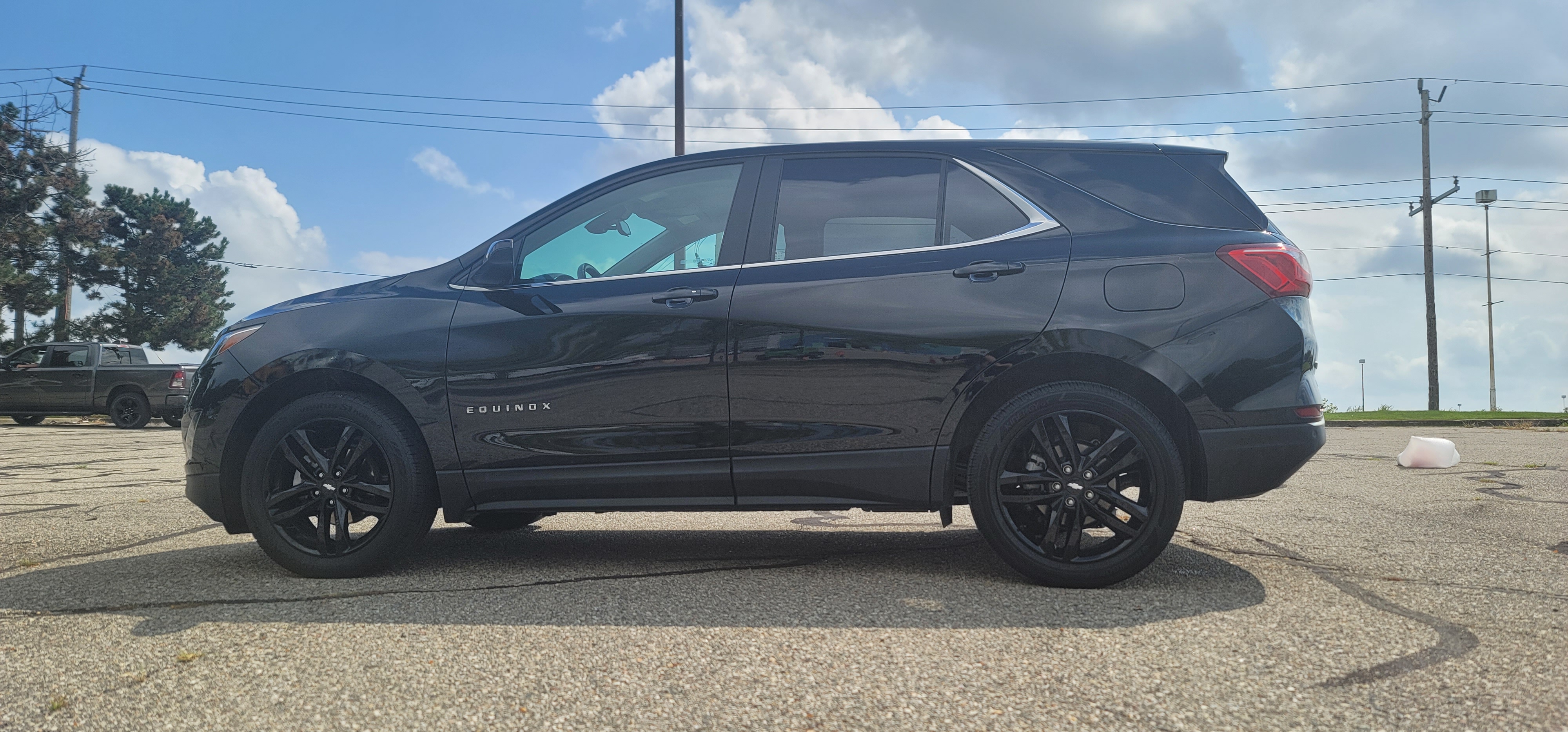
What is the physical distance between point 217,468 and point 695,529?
2144 mm

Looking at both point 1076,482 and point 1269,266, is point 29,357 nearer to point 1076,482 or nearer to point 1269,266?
point 1076,482

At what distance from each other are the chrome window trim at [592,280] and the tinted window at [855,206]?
0.81ft

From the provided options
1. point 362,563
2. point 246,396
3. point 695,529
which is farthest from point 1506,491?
point 246,396

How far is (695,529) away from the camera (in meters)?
5.07

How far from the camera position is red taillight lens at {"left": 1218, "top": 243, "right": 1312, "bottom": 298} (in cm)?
349

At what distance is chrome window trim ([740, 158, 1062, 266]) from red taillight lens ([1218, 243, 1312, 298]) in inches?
24.3

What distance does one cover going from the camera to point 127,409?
62.1 feet

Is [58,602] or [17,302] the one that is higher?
[17,302]

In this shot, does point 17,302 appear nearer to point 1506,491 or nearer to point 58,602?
point 58,602

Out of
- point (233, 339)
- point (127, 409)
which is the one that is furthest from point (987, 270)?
point (127, 409)

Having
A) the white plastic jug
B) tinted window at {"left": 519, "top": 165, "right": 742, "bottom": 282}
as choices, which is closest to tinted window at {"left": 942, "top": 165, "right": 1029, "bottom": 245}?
tinted window at {"left": 519, "top": 165, "right": 742, "bottom": 282}

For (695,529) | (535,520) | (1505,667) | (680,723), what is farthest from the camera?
(535,520)

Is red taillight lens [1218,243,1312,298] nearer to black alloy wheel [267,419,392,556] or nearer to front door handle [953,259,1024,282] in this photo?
front door handle [953,259,1024,282]

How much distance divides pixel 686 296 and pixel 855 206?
0.74 meters
